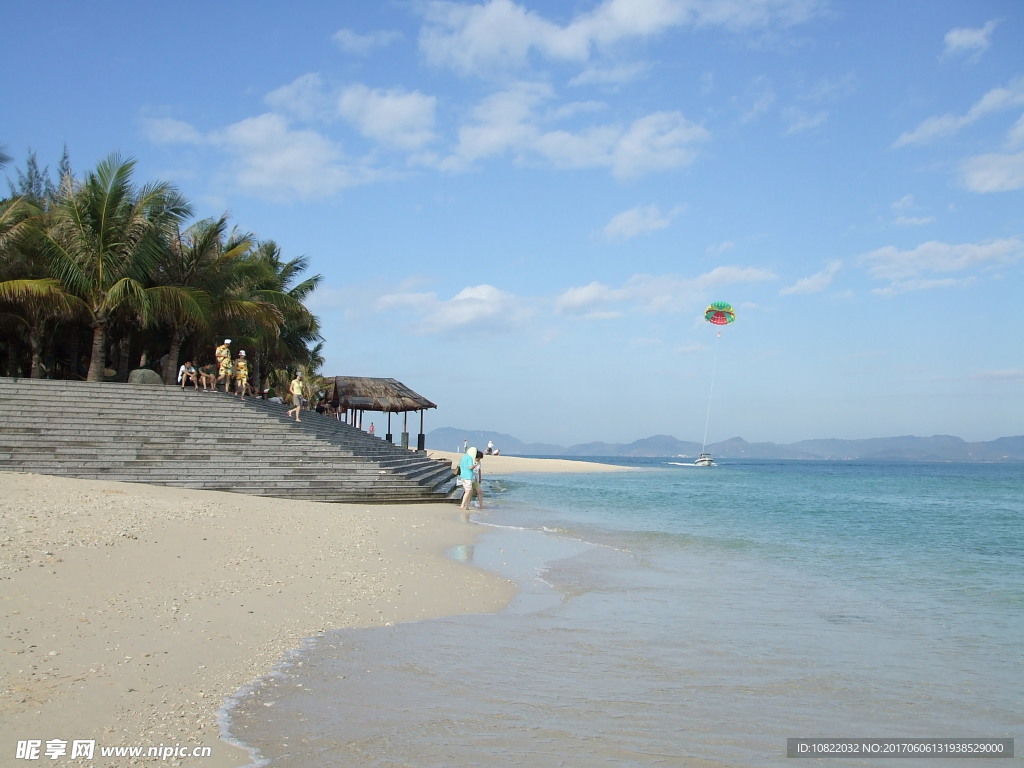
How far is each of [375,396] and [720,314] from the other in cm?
1989

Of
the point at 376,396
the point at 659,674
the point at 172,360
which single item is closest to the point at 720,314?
the point at 376,396

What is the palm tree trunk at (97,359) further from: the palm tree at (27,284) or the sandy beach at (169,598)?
the sandy beach at (169,598)

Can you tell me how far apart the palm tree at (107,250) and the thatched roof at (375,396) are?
36.8 feet

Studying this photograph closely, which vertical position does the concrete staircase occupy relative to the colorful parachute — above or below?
below

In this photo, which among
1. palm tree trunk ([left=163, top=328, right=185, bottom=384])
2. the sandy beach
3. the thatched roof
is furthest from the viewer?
the thatched roof

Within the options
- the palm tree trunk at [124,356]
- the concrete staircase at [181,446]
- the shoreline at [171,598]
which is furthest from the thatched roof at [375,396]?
the shoreline at [171,598]

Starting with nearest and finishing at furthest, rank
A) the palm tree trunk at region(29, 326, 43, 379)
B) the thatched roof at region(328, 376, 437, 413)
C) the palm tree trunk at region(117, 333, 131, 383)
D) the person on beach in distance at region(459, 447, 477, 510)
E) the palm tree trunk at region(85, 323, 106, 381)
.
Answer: the person on beach in distance at region(459, 447, 477, 510) → the palm tree trunk at region(85, 323, 106, 381) → the palm tree trunk at region(29, 326, 43, 379) → the palm tree trunk at region(117, 333, 131, 383) → the thatched roof at region(328, 376, 437, 413)

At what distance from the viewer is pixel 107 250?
19.3 m

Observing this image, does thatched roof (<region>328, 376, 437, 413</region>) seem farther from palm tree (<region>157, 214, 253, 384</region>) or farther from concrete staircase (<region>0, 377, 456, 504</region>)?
concrete staircase (<region>0, 377, 456, 504</region>)

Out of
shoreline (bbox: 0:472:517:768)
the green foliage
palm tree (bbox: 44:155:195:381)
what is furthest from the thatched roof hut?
shoreline (bbox: 0:472:517:768)

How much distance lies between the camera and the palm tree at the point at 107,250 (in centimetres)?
1895

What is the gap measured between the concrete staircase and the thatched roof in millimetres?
13197

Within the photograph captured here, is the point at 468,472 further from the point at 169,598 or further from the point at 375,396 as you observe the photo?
the point at 375,396

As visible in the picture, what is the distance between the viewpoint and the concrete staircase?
13727mm
